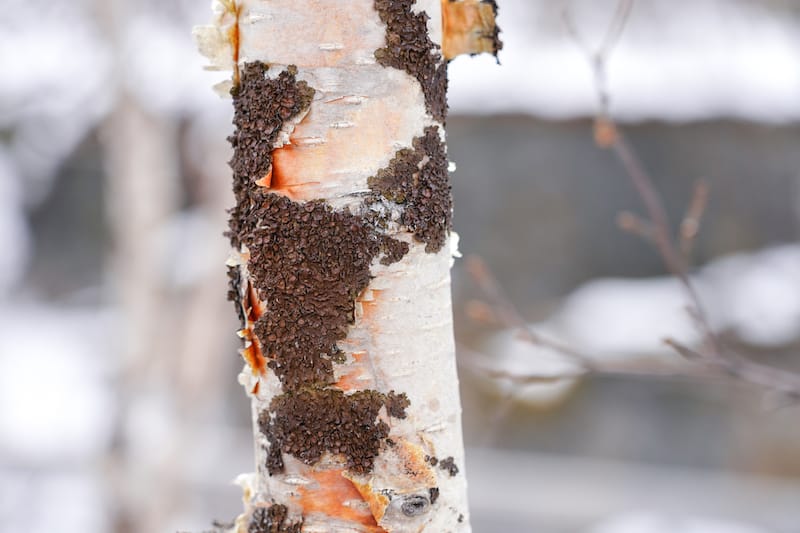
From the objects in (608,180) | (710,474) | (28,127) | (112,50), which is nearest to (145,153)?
(112,50)

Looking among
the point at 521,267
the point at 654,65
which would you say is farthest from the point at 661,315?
the point at 654,65

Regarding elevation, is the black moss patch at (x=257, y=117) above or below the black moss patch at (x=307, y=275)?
above

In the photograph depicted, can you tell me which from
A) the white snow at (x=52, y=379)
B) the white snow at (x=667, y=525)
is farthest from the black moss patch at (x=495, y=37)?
the white snow at (x=52, y=379)

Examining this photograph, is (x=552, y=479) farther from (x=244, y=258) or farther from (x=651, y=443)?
(x=244, y=258)

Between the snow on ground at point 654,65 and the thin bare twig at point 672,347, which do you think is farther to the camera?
the snow on ground at point 654,65

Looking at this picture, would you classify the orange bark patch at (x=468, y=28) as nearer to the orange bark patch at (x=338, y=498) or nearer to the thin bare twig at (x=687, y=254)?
the orange bark patch at (x=338, y=498)

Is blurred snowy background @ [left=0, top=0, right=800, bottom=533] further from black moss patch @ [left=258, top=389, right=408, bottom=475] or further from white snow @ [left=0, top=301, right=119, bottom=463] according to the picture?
black moss patch @ [left=258, top=389, right=408, bottom=475]
